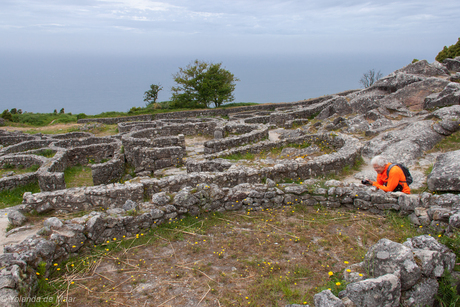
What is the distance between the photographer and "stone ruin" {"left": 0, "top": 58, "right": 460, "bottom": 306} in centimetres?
431

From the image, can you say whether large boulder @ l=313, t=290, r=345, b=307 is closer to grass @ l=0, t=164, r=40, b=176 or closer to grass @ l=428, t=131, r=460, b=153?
grass @ l=428, t=131, r=460, b=153

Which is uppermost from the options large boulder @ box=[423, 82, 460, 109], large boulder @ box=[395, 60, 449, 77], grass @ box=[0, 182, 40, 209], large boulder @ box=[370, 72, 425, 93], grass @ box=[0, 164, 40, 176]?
large boulder @ box=[395, 60, 449, 77]

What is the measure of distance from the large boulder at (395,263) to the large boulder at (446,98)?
15649mm

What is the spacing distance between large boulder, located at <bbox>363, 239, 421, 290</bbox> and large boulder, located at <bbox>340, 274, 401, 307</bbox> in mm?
198

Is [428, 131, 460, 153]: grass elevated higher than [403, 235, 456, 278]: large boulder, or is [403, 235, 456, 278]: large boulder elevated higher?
[428, 131, 460, 153]: grass

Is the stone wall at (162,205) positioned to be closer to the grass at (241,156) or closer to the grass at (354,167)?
the grass at (354,167)

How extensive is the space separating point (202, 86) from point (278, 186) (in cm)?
4065

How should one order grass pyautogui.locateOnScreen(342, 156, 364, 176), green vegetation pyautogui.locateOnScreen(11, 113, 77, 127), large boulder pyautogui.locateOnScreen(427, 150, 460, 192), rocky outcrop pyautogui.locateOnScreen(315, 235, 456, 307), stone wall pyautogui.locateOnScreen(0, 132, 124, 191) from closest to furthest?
1. rocky outcrop pyautogui.locateOnScreen(315, 235, 456, 307)
2. large boulder pyautogui.locateOnScreen(427, 150, 460, 192)
3. grass pyautogui.locateOnScreen(342, 156, 364, 176)
4. stone wall pyautogui.locateOnScreen(0, 132, 124, 191)
5. green vegetation pyautogui.locateOnScreen(11, 113, 77, 127)

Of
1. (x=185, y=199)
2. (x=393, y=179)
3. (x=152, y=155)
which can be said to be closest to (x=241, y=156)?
(x=152, y=155)

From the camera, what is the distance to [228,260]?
573 centimetres

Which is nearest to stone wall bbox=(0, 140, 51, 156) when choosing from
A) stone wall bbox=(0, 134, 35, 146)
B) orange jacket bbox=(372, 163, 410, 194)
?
stone wall bbox=(0, 134, 35, 146)

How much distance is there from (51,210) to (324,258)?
23.8 ft

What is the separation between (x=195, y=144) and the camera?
20625 mm

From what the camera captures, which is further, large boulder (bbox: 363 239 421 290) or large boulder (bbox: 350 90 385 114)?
large boulder (bbox: 350 90 385 114)
